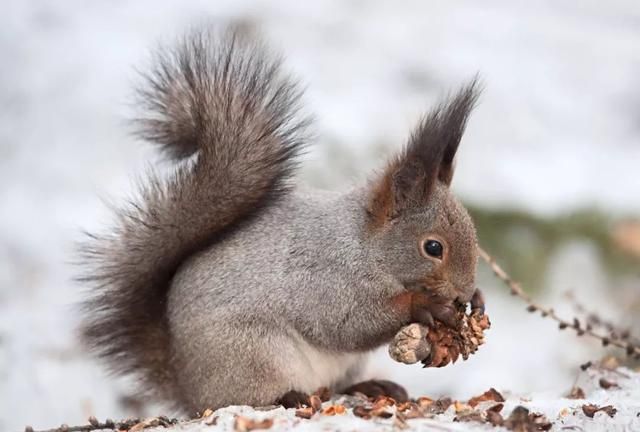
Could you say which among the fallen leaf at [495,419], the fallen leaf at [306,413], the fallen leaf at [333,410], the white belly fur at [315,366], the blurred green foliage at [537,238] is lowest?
the fallen leaf at [306,413]

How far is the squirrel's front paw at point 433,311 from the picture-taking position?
1924 millimetres

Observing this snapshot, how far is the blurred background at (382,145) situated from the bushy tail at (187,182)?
0.69m

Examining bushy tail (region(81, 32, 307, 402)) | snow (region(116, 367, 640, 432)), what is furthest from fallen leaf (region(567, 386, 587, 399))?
bushy tail (region(81, 32, 307, 402))

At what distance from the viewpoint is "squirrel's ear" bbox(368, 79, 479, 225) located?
6.29 ft

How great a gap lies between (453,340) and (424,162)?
37 centimetres

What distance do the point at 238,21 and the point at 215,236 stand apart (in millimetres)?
2147

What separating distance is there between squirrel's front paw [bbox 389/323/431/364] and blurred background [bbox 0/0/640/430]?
0.93 meters

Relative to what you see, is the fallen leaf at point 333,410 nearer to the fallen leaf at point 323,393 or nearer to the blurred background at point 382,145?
the fallen leaf at point 323,393

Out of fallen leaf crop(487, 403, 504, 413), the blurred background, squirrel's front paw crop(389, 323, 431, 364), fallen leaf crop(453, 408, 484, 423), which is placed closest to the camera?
fallen leaf crop(453, 408, 484, 423)

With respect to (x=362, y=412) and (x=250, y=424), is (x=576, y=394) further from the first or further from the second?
(x=250, y=424)

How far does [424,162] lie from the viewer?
1.97 m

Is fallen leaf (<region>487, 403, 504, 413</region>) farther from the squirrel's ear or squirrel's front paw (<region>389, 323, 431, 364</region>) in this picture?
the squirrel's ear

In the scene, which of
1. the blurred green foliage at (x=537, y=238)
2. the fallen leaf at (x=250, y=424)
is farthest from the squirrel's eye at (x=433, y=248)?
the blurred green foliage at (x=537, y=238)

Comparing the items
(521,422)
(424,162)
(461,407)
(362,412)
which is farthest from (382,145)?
(521,422)
